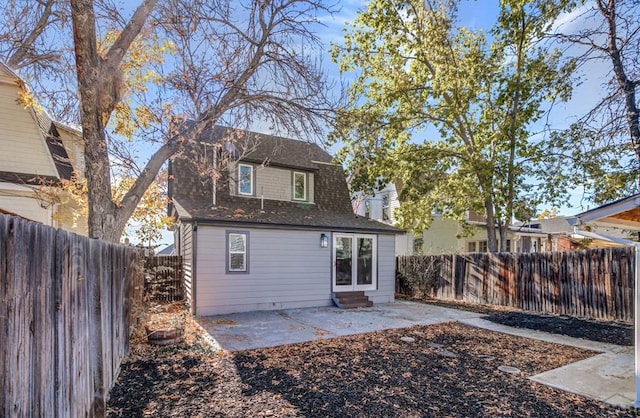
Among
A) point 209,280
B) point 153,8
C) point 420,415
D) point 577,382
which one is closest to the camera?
point 420,415

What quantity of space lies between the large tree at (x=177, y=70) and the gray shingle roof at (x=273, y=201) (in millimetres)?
1359

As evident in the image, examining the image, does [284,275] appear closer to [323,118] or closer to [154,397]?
[323,118]

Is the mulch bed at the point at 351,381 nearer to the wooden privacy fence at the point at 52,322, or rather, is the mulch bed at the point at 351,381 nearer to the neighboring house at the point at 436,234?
the wooden privacy fence at the point at 52,322

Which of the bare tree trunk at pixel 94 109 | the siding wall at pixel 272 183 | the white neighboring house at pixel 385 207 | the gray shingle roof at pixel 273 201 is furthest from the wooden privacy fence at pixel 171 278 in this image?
the white neighboring house at pixel 385 207

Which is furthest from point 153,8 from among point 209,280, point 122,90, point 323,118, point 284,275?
point 284,275

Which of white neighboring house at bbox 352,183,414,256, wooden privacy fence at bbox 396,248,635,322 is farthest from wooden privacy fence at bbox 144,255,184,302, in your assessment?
white neighboring house at bbox 352,183,414,256

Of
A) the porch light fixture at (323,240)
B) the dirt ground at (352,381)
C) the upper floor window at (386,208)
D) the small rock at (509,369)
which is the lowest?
the small rock at (509,369)

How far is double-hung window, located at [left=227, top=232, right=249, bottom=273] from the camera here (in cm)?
1002

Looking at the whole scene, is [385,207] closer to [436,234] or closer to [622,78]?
[436,234]

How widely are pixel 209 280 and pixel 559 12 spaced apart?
13.3 meters

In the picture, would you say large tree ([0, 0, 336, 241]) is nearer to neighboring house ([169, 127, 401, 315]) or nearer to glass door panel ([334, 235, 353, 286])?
neighboring house ([169, 127, 401, 315])

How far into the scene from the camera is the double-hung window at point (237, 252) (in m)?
10.0

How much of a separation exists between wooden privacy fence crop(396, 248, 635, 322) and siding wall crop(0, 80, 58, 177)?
12297 millimetres

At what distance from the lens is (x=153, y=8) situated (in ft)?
22.4
